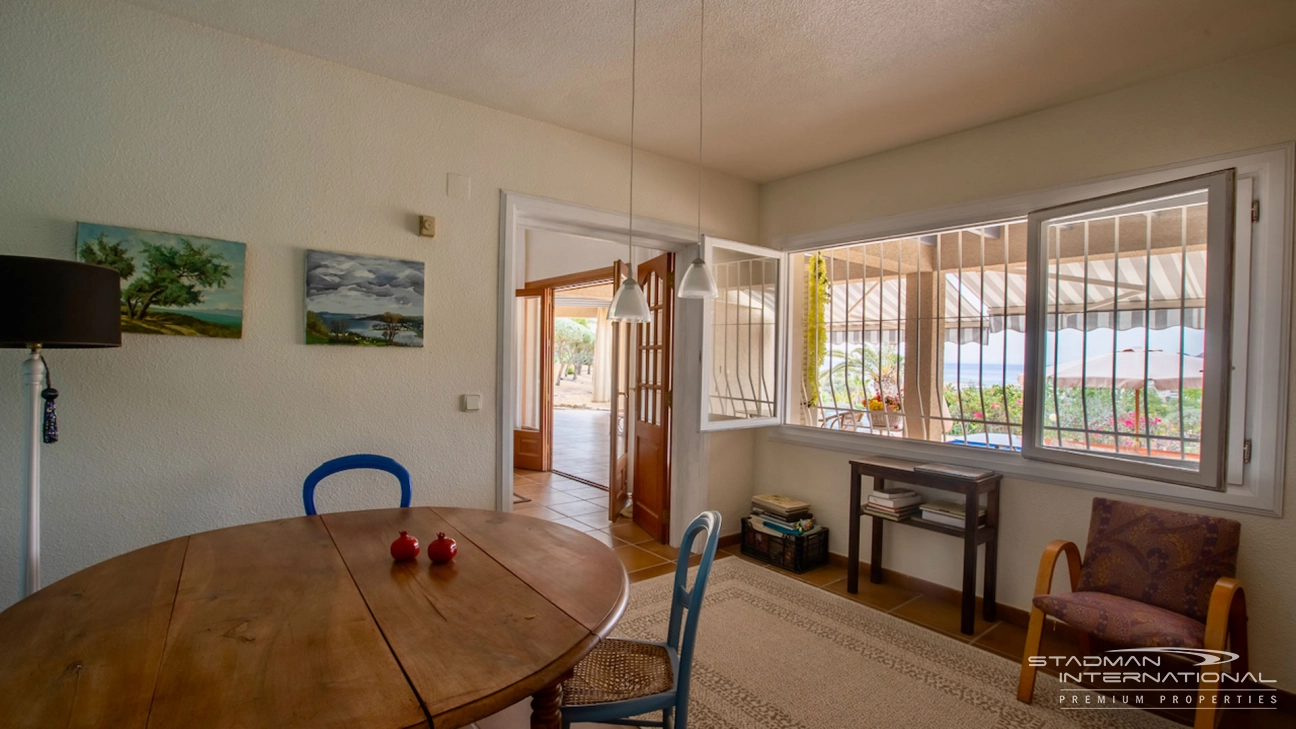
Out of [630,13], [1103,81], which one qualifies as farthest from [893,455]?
[630,13]

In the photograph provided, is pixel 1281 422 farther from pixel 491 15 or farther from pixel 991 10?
pixel 491 15

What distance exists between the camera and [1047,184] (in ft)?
9.82

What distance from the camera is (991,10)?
2178mm

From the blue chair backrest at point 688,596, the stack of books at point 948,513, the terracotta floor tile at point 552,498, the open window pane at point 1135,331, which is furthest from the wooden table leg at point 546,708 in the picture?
the terracotta floor tile at point 552,498

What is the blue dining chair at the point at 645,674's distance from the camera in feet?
5.00

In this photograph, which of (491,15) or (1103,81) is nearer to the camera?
(491,15)

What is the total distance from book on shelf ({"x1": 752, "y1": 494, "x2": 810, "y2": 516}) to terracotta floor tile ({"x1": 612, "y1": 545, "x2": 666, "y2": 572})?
820mm

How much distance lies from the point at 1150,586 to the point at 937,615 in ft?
3.42

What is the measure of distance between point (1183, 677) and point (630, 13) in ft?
12.2

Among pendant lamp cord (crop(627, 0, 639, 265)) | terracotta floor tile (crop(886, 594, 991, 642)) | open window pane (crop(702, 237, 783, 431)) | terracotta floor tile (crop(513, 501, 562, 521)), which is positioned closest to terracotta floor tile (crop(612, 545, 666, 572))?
terracotta floor tile (crop(513, 501, 562, 521))

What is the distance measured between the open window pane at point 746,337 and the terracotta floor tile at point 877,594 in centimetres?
119

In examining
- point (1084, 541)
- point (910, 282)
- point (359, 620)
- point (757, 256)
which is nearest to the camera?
point (359, 620)

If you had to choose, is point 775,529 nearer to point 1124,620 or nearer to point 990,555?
point 990,555

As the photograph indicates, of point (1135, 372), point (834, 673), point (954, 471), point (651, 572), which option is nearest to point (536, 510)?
point (651, 572)
